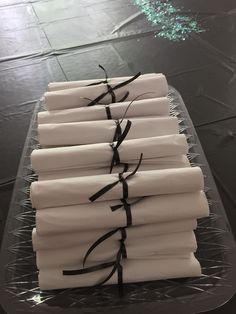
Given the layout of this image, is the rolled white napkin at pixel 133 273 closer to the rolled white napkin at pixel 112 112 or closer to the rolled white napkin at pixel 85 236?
the rolled white napkin at pixel 85 236

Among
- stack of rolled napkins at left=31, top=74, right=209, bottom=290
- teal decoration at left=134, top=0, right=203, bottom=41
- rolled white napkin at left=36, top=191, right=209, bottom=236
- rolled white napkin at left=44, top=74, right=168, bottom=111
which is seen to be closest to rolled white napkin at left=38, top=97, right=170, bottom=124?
rolled white napkin at left=44, top=74, right=168, bottom=111

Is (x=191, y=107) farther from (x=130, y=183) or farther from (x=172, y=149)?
(x=130, y=183)

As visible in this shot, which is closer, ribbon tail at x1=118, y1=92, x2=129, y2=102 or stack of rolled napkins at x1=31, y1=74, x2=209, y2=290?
stack of rolled napkins at x1=31, y1=74, x2=209, y2=290

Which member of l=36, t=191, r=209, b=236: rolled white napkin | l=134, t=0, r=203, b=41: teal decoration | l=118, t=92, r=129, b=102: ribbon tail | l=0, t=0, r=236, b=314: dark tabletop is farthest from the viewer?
l=134, t=0, r=203, b=41: teal decoration

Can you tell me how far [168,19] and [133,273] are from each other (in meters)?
1.19

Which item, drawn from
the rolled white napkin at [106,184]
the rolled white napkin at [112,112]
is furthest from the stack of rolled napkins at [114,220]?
the rolled white napkin at [112,112]

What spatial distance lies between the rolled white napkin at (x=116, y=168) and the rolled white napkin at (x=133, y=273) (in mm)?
152

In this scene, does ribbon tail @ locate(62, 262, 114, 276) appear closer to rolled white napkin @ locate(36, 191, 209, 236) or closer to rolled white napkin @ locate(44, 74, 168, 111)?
rolled white napkin @ locate(36, 191, 209, 236)

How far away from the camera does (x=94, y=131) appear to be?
2.35 feet

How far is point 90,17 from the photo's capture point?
1614 mm

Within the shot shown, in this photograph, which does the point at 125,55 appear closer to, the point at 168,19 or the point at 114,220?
the point at 168,19

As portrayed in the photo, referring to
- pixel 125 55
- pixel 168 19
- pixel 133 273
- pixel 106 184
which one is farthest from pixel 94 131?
pixel 168 19

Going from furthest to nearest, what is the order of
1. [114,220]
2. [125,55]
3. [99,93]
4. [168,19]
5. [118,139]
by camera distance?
1. [168,19]
2. [125,55]
3. [99,93]
4. [118,139]
5. [114,220]

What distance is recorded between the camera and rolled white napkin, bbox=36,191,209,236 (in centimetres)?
57
